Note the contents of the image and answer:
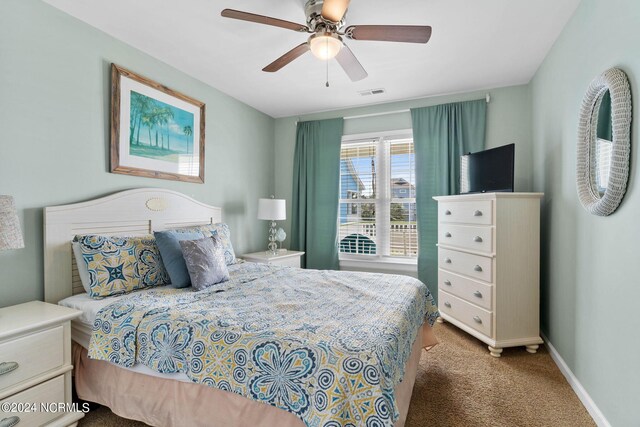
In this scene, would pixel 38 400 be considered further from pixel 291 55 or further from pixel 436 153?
pixel 436 153

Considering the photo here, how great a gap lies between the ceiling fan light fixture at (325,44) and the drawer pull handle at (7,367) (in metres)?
2.32

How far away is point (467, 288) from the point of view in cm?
292

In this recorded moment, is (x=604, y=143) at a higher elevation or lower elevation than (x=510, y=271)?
higher

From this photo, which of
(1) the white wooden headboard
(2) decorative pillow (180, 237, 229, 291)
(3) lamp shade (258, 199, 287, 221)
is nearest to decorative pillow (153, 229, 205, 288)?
(2) decorative pillow (180, 237, 229, 291)

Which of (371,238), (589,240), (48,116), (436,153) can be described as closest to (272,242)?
(371,238)

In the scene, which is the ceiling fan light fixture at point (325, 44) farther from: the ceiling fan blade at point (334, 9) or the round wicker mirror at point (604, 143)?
the round wicker mirror at point (604, 143)

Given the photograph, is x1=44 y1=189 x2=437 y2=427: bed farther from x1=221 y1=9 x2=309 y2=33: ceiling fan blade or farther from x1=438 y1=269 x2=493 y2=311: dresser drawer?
x1=221 y1=9 x2=309 y2=33: ceiling fan blade

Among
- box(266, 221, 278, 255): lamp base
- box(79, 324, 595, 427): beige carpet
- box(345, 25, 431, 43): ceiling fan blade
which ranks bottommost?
box(79, 324, 595, 427): beige carpet

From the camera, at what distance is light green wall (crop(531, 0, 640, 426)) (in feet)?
4.94

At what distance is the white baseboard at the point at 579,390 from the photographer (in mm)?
1754

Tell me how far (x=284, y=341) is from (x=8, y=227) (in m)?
1.49

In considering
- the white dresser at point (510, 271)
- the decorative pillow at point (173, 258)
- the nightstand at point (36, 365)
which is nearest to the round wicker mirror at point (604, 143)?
the white dresser at point (510, 271)

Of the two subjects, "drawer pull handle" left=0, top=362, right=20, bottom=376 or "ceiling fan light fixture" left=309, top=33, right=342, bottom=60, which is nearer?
"drawer pull handle" left=0, top=362, right=20, bottom=376

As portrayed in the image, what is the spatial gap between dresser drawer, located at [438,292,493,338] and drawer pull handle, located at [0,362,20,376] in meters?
3.15
